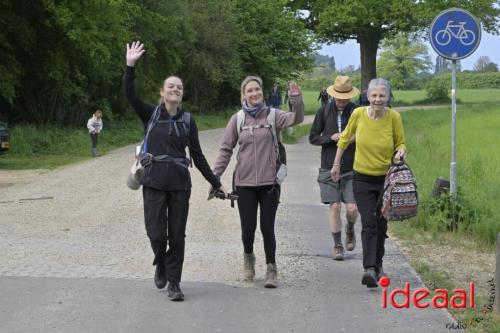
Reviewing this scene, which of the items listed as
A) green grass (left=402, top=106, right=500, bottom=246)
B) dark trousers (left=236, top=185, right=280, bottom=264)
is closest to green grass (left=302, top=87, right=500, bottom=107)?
green grass (left=402, top=106, right=500, bottom=246)

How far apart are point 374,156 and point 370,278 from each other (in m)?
1.06

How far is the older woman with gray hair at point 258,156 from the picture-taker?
657 centimetres

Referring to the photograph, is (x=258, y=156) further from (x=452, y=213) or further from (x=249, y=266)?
(x=452, y=213)

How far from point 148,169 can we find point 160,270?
89 centimetres

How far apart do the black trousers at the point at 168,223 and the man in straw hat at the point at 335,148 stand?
1.97 metres

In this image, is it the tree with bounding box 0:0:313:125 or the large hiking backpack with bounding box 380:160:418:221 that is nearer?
the large hiking backpack with bounding box 380:160:418:221

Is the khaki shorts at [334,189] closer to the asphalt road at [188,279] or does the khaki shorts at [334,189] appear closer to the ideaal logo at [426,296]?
the asphalt road at [188,279]

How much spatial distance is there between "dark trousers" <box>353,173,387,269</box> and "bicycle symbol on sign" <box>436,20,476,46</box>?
3.91m

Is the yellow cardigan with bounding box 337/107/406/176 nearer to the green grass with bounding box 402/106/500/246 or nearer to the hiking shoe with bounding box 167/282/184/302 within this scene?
the hiking shoe with bounding box 167/282/184/302

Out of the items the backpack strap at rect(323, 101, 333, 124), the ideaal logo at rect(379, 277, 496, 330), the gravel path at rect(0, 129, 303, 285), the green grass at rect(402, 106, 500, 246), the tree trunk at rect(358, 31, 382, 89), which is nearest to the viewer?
the ideaal logo at rect(379, 277, 496, 330)

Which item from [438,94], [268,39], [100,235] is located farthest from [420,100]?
[100,235]

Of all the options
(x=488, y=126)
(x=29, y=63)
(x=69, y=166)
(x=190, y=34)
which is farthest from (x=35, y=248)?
(x=190, y=34)

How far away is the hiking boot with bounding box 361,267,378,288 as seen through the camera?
Answer: 21.2ft

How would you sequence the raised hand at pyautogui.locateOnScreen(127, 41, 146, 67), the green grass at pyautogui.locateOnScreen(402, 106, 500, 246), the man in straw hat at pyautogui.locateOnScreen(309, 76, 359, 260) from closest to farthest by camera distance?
the raised hand at pyautogui.locateOnScreen(127, 41, 146, 67) < the man in straw hat at pyautogui.locateOnScreen(309, 76, 359, 260) < the green grass at pyautogui.locateOnScreen(402, 106, 500, 246)
